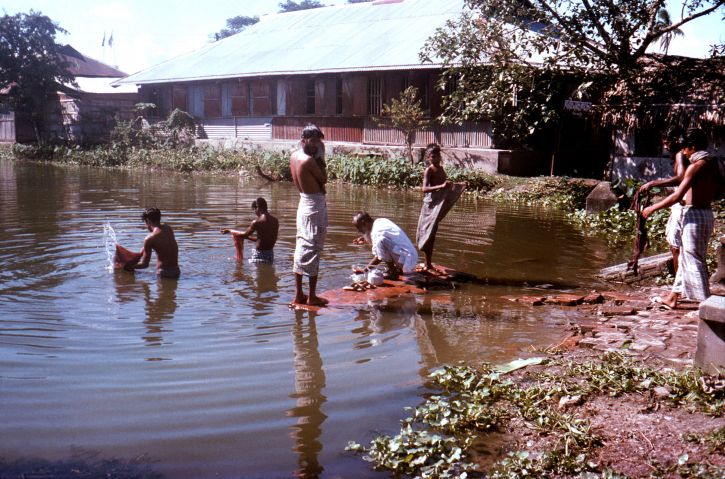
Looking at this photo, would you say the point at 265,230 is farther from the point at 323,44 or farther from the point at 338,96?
the point at 323,44

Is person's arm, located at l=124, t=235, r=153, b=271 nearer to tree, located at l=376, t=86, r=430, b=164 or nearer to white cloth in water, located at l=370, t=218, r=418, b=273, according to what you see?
white cloth in water, located at l=370, t=218, r=418, b=273

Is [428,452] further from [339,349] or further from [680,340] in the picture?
[680,340]

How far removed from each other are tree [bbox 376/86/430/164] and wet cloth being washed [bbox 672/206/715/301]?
635 inches

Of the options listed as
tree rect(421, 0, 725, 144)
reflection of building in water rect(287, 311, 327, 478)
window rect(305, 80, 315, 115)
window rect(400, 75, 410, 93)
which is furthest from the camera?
window rect(305, 80, 315, 115)

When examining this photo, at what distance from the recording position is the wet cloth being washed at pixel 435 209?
9188 mm

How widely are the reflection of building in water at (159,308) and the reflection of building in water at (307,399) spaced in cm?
129

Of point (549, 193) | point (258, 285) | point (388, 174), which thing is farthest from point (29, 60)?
point (258, 285)

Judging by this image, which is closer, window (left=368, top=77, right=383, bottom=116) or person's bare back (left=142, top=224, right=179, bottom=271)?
person's bare back (left=142, top=224, right=179, bottom=271)

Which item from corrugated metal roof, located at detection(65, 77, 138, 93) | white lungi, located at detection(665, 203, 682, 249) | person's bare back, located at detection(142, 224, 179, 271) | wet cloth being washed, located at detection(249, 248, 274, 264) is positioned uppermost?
corrugated metal roof, located at detection(65, 77, 138, 93)

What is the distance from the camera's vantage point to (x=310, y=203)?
7.25 m

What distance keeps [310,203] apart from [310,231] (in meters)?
0.29

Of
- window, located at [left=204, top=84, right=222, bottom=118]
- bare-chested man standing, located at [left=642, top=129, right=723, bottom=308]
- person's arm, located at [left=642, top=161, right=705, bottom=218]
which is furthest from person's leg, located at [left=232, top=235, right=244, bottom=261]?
window, located at [left=204, top=84, right=222, bottom=118]

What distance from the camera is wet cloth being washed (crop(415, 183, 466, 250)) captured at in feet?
30.1

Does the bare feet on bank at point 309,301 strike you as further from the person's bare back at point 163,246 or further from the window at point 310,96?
the window at point 310,96
